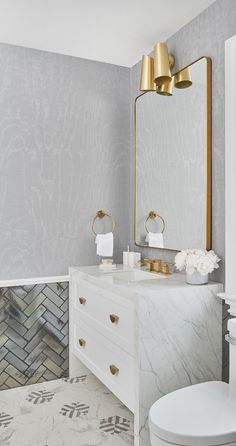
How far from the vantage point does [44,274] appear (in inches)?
110

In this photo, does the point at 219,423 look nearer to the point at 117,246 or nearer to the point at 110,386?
the point at 110,386

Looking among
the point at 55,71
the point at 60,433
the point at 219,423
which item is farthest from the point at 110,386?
the point at 55,71

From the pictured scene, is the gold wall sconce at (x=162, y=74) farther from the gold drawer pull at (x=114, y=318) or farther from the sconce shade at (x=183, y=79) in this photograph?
the gold drawer pull at (x=114, y=318)

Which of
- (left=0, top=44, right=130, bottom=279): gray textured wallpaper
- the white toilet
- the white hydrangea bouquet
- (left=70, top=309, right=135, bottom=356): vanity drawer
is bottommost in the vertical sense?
the white toilet

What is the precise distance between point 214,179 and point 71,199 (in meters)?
1.15

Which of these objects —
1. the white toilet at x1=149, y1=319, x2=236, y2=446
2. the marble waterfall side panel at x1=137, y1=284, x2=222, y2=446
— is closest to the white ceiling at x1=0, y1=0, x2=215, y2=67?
the marble waterfall side panel at x1=137, y1=284, x2=222, y2=446

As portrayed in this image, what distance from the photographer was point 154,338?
1892 mm

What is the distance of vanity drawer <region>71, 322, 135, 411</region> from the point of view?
199 centimetres

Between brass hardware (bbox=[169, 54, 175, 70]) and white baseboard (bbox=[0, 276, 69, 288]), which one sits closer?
brass hardware (bbox=[169, 54, 175, 70])

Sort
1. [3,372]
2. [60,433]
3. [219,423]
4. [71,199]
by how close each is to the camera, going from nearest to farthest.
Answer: [219,423] < [60,433] < [3,372] < [71,199]

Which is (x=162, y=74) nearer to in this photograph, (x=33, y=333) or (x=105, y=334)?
(x=105, y=334)

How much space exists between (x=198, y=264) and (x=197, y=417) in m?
0.76

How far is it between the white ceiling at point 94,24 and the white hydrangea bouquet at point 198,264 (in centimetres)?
143

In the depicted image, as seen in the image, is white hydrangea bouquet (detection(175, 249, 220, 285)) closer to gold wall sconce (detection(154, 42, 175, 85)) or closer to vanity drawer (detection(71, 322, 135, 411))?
vanity drawer (detection(71, 322, 135, 411))
